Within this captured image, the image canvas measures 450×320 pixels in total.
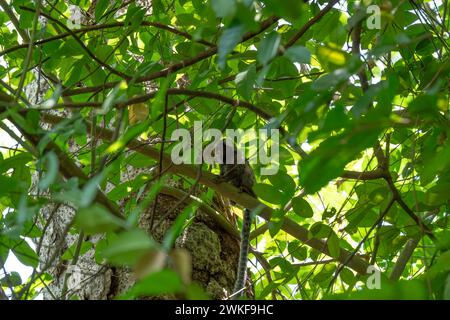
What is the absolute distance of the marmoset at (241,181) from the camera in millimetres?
2312

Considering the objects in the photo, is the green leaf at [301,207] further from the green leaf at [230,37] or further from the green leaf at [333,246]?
the green leaf at [230,37]

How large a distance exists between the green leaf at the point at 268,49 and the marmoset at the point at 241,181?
112 centimetres

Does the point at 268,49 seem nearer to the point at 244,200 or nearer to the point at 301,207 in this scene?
the point at 301,207

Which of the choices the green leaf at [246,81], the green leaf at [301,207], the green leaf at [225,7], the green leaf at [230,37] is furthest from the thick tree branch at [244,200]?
the green leaf at [225,7]

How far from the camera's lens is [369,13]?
1787mm

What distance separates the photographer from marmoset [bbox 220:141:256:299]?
231cm

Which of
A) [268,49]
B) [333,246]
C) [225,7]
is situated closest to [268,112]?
[333,246]

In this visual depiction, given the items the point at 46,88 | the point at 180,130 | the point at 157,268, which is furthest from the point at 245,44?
the point at 157,268

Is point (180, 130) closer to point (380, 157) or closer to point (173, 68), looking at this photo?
point (173, 68)

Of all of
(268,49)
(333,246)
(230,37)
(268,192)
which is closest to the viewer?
(230,37)

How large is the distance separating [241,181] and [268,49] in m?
1.88

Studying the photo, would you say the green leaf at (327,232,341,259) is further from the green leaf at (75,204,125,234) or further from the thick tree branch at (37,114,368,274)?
the green leaf at (75,204,125,234)

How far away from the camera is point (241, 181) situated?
9.94 feet

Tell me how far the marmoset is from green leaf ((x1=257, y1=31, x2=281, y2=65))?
112cm
